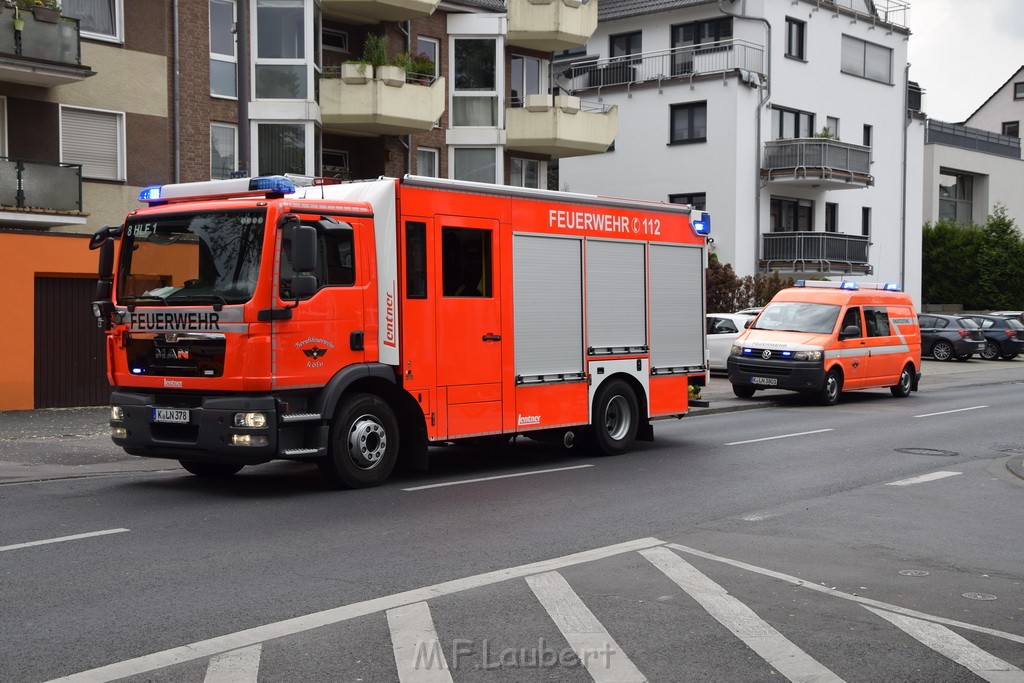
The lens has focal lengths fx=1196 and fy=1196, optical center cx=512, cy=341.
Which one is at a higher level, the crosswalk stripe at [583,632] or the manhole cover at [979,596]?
the crosswalk stripe at [583,632]

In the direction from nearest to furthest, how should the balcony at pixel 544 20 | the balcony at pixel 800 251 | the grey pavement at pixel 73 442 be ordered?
the grey pavement at pixel 73 442 < the balcony at pixel 544 20 < the balcony at pixel 800 251

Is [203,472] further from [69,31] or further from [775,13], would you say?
[775,13]

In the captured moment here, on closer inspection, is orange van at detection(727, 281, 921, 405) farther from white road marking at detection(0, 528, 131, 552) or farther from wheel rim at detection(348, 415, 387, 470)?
white road marking at detection(0, 528, 131, 552)

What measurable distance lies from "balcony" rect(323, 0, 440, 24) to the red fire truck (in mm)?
16104

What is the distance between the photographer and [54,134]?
22422 mm

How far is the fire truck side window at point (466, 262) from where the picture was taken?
40.0ft

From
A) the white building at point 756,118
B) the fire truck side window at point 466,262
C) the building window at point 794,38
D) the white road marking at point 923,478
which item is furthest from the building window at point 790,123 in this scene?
the fire truck side window at point 466,262

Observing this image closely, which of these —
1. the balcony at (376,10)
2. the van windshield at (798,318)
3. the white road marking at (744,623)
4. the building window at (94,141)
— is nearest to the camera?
the white road marking at (744,623)

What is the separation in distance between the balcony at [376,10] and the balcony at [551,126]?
4290mm

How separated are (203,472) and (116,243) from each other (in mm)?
2532

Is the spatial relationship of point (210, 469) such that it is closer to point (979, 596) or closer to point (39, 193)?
point (979, 596)

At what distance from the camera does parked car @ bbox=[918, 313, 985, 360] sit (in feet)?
134

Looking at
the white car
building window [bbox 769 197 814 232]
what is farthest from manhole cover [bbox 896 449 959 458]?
building window [bbox 769 197 814 232]

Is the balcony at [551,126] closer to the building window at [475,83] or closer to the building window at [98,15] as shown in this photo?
the building window at [475,83]
